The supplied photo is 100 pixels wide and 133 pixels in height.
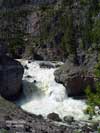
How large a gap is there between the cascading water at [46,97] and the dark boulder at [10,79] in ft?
5.24

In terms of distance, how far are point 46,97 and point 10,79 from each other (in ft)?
16.5

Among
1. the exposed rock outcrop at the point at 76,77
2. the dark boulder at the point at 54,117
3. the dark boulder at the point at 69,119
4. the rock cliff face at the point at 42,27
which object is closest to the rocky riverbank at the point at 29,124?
the dark boulder at the point at 69,119

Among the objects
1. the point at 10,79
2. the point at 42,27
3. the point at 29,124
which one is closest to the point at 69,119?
the point at 29,124

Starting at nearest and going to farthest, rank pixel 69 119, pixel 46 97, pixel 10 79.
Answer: pixel 69 119 < pixel 10 79 < pixel 46 97

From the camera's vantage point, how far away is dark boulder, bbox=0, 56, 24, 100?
196 ft

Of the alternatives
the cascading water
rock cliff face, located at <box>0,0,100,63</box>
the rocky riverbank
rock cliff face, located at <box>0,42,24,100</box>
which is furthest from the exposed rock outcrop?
rock cliff face, located at <box>0,0,100,63</box>

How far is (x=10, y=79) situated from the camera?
59.9 m

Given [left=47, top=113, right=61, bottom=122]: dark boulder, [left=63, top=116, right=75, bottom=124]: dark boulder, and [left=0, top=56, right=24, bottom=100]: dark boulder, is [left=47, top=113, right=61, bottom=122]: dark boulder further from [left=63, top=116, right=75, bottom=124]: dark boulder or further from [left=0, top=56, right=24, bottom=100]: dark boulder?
[left=0, top=56, right=24, bottom=100]: dark boulder

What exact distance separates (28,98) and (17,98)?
1.35 m

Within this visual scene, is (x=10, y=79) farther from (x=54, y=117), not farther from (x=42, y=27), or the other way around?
(x=42, y=27)

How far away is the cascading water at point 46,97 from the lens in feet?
177

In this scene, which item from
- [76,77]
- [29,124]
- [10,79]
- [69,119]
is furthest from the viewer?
[76,77]

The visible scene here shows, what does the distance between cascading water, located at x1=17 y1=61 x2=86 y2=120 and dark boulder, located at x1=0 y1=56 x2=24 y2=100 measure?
1.60m

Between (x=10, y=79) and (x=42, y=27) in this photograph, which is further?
(x=42, y=27)
